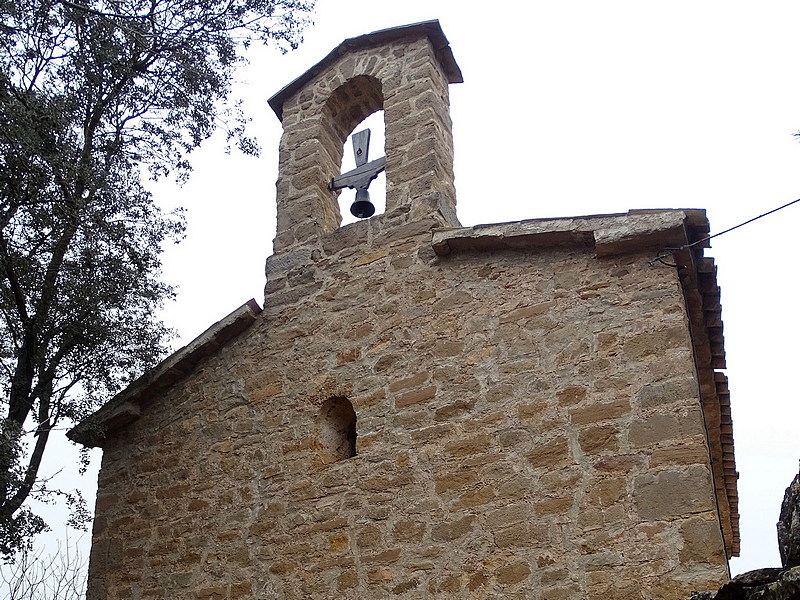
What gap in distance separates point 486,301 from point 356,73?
9.72 feet

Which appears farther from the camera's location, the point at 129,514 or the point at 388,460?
the point at 129,514

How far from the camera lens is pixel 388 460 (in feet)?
19.9

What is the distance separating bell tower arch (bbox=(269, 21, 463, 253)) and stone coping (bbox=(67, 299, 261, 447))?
2.57 ft

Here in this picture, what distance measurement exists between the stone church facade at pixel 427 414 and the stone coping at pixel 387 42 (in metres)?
0.03

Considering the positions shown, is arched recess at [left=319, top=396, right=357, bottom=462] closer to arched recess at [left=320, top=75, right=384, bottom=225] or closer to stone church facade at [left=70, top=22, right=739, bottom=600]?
stone church facade at [left=70, top=22, right=739, bottom=600]

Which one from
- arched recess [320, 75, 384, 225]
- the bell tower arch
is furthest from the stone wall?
arched recess [320, 75, 384, 225]

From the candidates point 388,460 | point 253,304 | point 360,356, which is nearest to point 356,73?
point 253,304

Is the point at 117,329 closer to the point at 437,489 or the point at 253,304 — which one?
the point at 253,304

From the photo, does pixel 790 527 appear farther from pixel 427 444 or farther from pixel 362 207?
pixel 362 207

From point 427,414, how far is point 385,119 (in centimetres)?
291

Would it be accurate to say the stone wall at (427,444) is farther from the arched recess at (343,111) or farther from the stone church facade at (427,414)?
the arched recess at (343,111)

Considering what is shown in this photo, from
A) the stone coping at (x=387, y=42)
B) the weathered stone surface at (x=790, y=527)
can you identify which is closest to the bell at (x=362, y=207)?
the stone coping at (x=387, y=42)

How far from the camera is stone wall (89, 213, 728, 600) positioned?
5203 millimetres

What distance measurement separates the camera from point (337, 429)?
663cm
